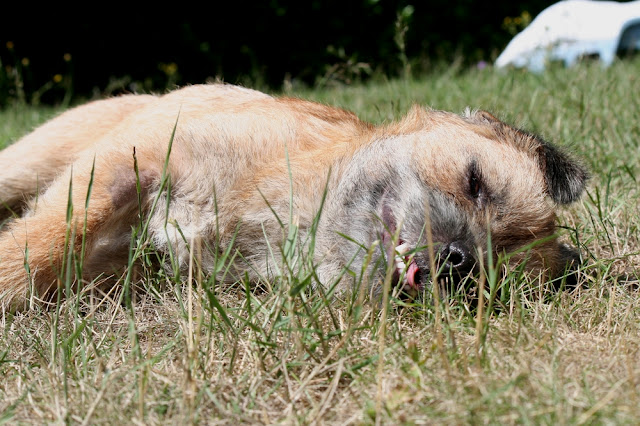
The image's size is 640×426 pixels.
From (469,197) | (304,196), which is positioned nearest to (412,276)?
(469,197)

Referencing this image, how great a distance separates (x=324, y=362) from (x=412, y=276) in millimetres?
727

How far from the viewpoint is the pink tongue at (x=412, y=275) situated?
2.60 metres

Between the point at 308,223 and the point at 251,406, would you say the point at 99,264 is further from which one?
the point at 251,406

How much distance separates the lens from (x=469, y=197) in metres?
2.91

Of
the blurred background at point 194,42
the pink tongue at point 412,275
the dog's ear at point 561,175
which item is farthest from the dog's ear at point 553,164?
the blurred background at point 194,42

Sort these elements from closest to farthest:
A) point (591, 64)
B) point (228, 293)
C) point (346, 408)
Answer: point (346, 408)
point (228, 293)
point (591, 64)

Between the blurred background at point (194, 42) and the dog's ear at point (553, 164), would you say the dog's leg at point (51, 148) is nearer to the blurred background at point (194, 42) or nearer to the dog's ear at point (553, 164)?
the dog's ear at point (553, 164)

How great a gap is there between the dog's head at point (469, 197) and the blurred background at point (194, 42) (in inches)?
271

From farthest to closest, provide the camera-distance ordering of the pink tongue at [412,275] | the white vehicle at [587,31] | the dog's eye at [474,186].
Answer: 1. the white vehicle at [587,31]
2. the dog's eye at [474,186]
3. the pink tongue at [412,275]

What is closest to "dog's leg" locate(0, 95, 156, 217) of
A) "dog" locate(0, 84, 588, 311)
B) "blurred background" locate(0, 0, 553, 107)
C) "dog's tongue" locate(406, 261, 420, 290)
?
"dog" locate(0, 84, 588, 311)

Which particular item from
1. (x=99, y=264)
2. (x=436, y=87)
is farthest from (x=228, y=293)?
(x=436, y=87)

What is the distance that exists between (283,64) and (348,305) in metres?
9.84

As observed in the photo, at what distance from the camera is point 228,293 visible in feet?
9.46

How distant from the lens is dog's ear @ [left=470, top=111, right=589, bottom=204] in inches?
129
